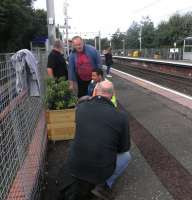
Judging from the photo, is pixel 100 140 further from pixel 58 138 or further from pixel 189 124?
pixel 189 124

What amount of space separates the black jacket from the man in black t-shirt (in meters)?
3.82

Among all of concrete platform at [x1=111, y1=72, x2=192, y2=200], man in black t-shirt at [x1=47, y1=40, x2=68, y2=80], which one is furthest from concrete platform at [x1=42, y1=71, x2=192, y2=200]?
man in black t-shirt at [x1=47, y1=40, x2=68, y2=80]

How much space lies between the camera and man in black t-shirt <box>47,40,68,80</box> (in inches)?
290

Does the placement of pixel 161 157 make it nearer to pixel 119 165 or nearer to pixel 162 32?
pixel 119 165

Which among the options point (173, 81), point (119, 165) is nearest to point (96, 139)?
point (119, 165)

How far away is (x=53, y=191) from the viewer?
4211 millimetres

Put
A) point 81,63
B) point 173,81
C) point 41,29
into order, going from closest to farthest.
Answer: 1. point 81,63
2. point 173,81
3. point 41,29

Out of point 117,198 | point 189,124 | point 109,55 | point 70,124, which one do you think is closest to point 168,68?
point 109,55

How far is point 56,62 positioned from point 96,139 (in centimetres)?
419

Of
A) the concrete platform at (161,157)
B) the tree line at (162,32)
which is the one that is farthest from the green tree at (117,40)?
the concrete platform at (161,157)

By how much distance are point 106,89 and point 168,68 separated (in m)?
20.3

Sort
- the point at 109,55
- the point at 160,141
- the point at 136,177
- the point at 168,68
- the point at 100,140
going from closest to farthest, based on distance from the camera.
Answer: the point at 100,140 → the point at 136,177 → the point at 160,141 → the point at 109,55 → the point at 168,68

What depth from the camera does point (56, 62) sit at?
745 centimetres

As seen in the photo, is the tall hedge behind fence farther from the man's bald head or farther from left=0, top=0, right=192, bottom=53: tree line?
left=0, top=0, right=192, bottom=53: tree line
